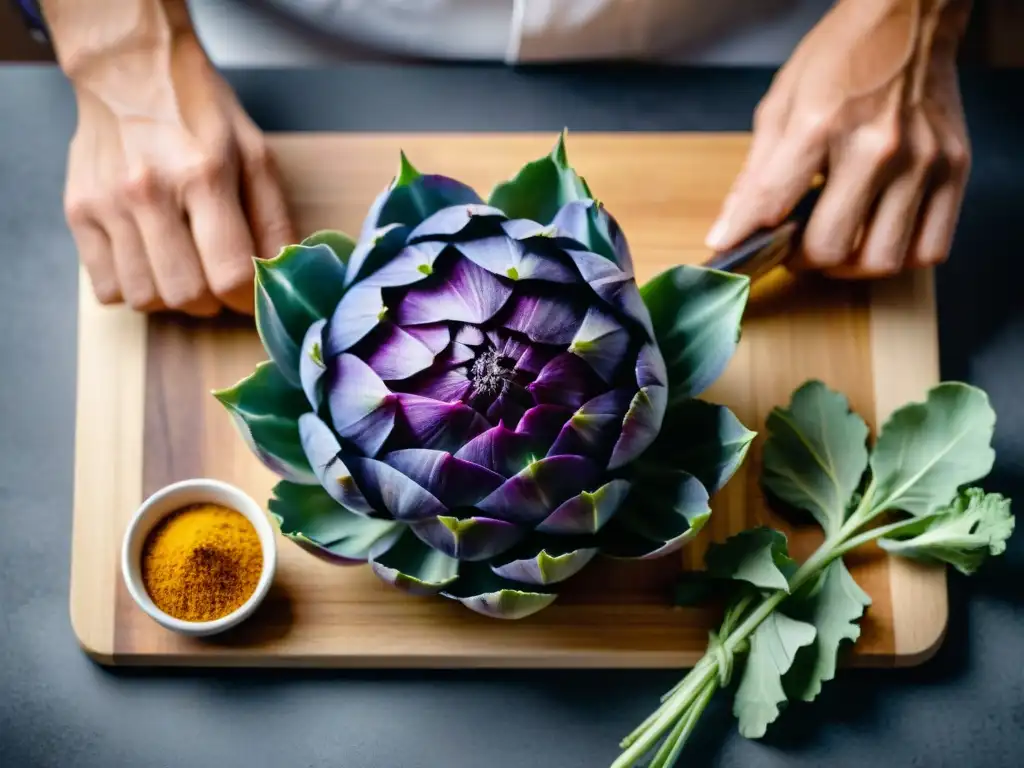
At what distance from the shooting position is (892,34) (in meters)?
0.76

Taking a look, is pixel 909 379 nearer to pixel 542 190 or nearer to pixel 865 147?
pixel 865 147

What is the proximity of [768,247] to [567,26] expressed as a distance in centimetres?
21

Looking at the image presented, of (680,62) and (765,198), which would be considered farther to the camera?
(680,62)

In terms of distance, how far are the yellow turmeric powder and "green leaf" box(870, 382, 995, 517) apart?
1.32ft

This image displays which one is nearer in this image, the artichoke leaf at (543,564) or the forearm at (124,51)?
the artichoke leaf at (543,564)

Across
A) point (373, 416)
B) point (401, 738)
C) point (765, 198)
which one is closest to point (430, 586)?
point (373, 416)

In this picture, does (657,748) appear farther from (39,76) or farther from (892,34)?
(39,76)

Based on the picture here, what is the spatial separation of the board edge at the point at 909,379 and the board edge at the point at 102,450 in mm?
501

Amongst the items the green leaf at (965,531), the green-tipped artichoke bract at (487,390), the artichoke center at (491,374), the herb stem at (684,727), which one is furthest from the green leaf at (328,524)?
the green leaf at (965,531)

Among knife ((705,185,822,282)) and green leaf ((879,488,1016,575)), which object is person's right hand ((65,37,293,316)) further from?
green leaf ((879,488,1016,575))

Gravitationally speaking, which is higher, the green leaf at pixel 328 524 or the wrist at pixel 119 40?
the wrist at pixel 119 40

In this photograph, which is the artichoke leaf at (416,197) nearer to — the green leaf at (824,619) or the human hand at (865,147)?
the human hand at (865,147)

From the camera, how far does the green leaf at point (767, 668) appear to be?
2.27ft

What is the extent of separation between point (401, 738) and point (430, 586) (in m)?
0.21
